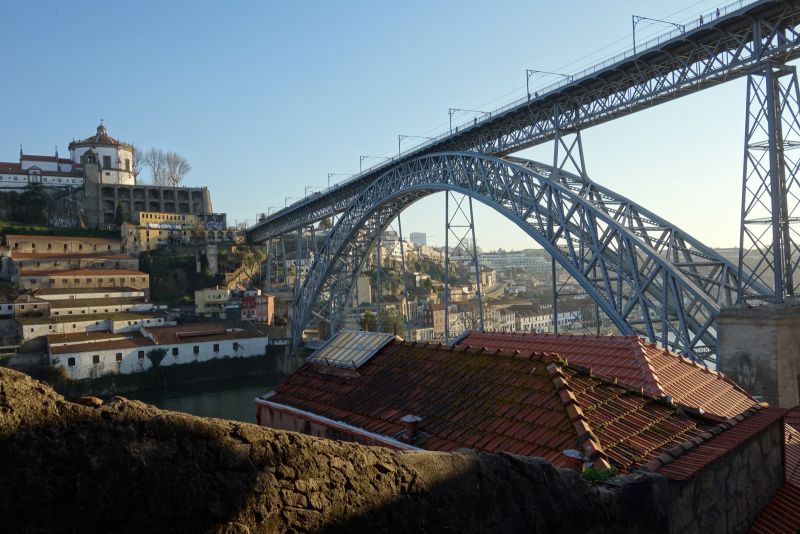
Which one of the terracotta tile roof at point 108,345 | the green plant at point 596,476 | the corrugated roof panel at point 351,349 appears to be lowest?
the terracotta tile roof at point 108,345

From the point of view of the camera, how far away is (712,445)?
567 cm

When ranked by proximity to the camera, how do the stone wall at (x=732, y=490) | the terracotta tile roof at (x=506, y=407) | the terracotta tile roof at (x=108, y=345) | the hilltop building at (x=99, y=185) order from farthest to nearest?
1. the hilltop building at (x=99, y=185)
2. the terracotta tile roof at (x=108, y=345)
3. the terracotta tile roof at (x=506, y=407)
4. the stone wall at (x=732, y=490)

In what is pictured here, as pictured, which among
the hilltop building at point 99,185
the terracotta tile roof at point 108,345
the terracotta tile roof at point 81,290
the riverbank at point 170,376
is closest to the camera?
the riverbank at point 170,376

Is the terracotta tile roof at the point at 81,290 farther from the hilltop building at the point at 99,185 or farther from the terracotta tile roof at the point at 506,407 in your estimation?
the terracotta tile roof at the point at 506,407

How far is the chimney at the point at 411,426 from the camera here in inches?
288

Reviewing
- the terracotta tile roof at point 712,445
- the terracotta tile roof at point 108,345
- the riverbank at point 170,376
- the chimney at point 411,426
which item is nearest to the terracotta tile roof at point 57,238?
the terracotta tile roof at point 108,345

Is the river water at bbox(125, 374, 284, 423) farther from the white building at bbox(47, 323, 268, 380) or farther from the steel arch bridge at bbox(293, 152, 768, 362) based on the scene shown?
the steel arch bridge at bbox(293, 152, 768, 362)

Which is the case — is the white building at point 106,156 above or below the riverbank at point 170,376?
above

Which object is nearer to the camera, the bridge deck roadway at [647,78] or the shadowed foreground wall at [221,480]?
the shadowed foreground wall at [221,480]

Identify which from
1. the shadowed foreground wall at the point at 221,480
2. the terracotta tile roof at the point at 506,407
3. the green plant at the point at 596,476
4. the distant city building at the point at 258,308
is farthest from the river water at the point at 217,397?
the shadowed foreground wall at the point at 221,480

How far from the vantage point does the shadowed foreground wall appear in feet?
6.77

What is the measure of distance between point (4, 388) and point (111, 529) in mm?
614

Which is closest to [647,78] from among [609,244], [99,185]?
[609,244]

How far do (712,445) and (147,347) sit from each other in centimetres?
3394
